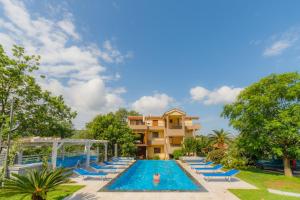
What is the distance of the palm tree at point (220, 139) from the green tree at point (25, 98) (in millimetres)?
23042

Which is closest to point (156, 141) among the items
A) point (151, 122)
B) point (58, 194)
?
point (151, 122)

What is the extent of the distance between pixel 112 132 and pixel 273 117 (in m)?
21.2

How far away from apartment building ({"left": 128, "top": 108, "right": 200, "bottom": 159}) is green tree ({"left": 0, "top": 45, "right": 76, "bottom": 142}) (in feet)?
57.5

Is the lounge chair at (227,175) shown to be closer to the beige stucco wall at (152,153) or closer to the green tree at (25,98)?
the green tree at (25,98)

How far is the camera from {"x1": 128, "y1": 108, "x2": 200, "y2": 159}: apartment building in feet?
111

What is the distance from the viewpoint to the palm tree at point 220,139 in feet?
97.7

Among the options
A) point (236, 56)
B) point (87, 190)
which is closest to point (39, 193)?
point (87, 190)

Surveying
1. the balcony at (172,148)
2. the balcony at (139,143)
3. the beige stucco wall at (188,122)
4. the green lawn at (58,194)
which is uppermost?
the beige stucco wall at (188,122)

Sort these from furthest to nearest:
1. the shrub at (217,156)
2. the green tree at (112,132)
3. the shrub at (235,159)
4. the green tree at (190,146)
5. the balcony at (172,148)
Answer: the balcony at (172,148) → the green tree at (190,146) → the green tree at (112,132) → the shrub at (217,156) → the shrub at (235,159)

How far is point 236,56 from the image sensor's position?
23.8 meters

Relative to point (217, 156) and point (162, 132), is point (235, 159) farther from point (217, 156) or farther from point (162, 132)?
point (162, 132)

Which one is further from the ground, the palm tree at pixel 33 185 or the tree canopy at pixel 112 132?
the tree canopy at pixel 112 132

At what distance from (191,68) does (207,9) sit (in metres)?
10.4

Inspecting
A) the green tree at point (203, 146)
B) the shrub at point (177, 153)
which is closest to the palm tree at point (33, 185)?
the shrub at point (177, 153)
